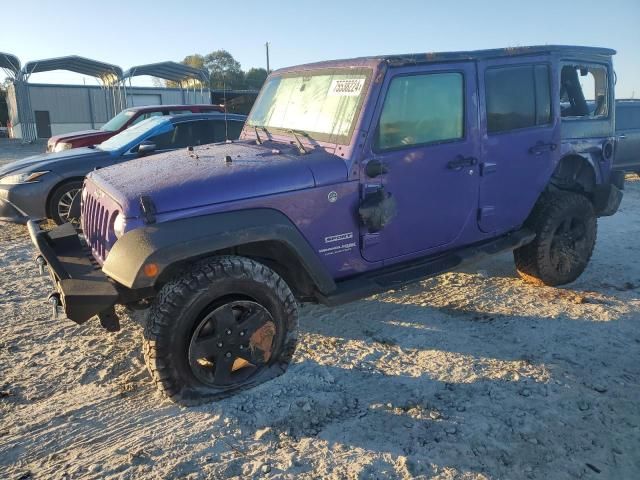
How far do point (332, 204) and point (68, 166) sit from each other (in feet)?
15.3

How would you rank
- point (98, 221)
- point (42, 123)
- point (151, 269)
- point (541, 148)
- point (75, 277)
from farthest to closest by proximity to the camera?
point (42, 123) < point (541, 148) < point (98, 221) < point (75, 277) < point (151, 269)

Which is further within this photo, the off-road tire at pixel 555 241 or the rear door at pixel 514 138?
the off-road tire at pixel 555 241

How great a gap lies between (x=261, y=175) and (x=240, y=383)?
1.26 meters

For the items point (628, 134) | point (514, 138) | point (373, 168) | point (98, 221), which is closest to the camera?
point (98, 221)

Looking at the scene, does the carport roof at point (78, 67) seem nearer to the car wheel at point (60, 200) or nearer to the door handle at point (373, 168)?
the car wheel at point (60, 200)

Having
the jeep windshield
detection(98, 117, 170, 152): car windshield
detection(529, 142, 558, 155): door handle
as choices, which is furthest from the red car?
detection(529, 142, 558, 155): door handle

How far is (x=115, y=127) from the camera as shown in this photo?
9.45 meters

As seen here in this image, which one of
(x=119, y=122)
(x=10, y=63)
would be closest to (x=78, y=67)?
(x=10, y=63)

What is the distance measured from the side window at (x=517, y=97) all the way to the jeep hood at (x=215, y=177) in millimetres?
1511

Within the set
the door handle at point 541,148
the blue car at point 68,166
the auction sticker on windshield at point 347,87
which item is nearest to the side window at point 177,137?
the blue car at point 68,166

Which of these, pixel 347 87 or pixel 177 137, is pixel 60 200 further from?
pixel 347 87

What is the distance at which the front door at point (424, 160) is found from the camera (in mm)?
3443

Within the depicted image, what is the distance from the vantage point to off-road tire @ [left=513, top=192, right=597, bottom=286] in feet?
14.7

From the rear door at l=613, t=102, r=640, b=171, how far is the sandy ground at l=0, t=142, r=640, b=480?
677 centimetres
